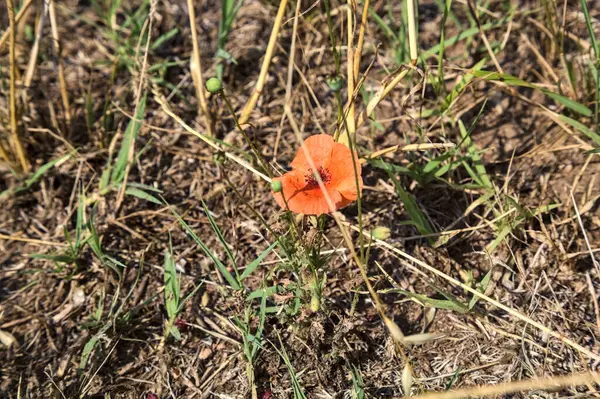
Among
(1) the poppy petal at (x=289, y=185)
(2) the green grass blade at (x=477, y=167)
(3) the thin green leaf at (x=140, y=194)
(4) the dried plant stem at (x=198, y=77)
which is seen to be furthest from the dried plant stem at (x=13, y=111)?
(2) the green grass blade at (x=477, y=167)

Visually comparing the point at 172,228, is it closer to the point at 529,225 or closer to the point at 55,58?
the point at 55,58

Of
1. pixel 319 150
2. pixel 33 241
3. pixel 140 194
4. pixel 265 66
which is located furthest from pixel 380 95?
pixel 33 241

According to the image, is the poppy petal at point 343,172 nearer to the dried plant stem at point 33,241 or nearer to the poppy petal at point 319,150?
the poppy petal at point 319,150

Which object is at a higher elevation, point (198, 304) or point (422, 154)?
point (422, 154)

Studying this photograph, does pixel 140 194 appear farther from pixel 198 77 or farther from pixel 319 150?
pixel 319 150

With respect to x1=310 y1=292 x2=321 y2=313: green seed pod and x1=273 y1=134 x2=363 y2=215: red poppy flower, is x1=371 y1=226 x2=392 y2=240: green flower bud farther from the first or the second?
x1=310 y1=292 x2=321 y2=313: green seed pod

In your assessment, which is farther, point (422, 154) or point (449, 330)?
point (422, 154)

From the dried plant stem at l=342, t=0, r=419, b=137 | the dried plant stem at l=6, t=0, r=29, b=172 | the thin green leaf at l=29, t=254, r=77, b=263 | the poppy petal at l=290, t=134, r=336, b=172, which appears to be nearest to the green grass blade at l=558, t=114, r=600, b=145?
the dried plant stem at l=342, t=0, r=419, b=137

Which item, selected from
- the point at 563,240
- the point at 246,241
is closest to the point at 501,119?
the point at 563,240
